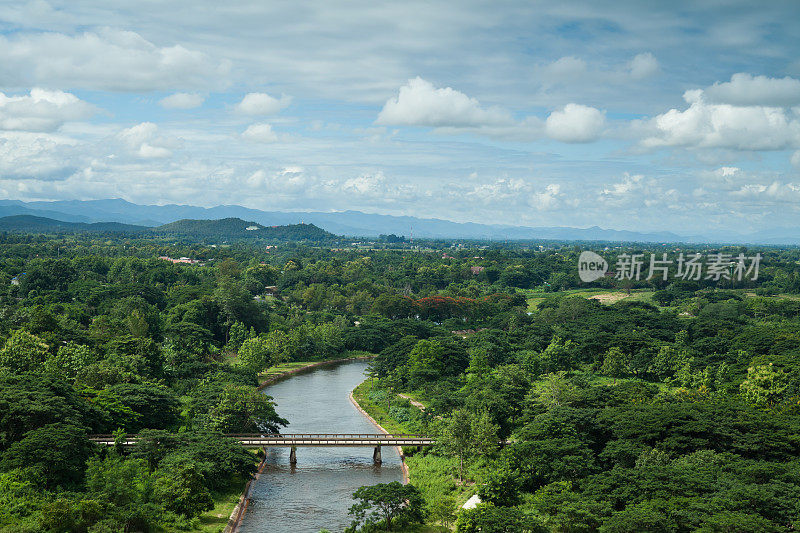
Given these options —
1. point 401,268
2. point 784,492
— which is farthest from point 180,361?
point 401,268

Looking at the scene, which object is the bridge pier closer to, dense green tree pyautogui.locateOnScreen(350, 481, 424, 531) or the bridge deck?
the bridge deck

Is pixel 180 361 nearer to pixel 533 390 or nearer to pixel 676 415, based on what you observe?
pixel 533 390

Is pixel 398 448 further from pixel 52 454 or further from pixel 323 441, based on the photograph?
pixel 52 454

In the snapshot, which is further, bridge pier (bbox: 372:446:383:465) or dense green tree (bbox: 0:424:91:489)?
bridge pier (bbox: 372:446:383:465)

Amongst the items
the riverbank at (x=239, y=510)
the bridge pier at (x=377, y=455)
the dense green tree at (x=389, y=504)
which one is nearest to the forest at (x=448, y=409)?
the dense green tree at (x=389, y=504)

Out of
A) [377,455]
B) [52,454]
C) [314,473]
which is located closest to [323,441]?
[314,473]

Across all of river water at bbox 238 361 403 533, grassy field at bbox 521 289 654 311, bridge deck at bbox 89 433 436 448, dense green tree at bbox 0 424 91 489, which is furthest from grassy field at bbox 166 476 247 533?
grassy field at bbox 521 289 654 311
